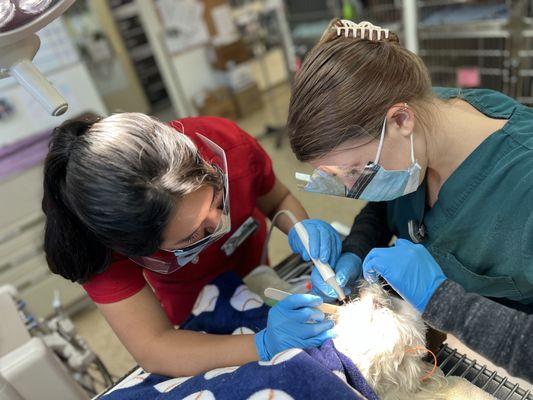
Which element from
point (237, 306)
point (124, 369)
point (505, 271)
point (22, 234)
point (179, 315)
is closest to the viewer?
point (505, 271)

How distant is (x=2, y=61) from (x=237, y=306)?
75 centimetres

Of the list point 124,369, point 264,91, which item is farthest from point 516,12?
point 264,91

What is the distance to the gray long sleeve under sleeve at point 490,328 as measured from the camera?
0.64 m

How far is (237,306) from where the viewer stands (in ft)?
3.57

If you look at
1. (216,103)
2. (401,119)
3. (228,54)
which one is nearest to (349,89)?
(401,119)

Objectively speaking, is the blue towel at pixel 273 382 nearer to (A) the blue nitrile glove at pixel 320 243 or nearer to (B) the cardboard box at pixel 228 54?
(A) the blue nitrile glove at pixel 320 243

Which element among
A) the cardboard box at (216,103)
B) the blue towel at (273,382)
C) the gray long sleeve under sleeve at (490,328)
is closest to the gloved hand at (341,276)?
the blue towel at (273,382)

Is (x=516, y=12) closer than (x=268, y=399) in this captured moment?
No

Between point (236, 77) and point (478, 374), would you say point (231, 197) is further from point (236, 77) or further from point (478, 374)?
point (236, 77)

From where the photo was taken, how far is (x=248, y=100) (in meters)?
4.59

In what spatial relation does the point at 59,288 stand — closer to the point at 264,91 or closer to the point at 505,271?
the point at 505,271

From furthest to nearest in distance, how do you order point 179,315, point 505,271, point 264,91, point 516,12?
point 264,91, point 516,12, point 179,315, point 505,271

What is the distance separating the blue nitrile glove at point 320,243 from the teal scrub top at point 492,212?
0.77 ft

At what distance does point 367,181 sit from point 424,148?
140 millimetres
